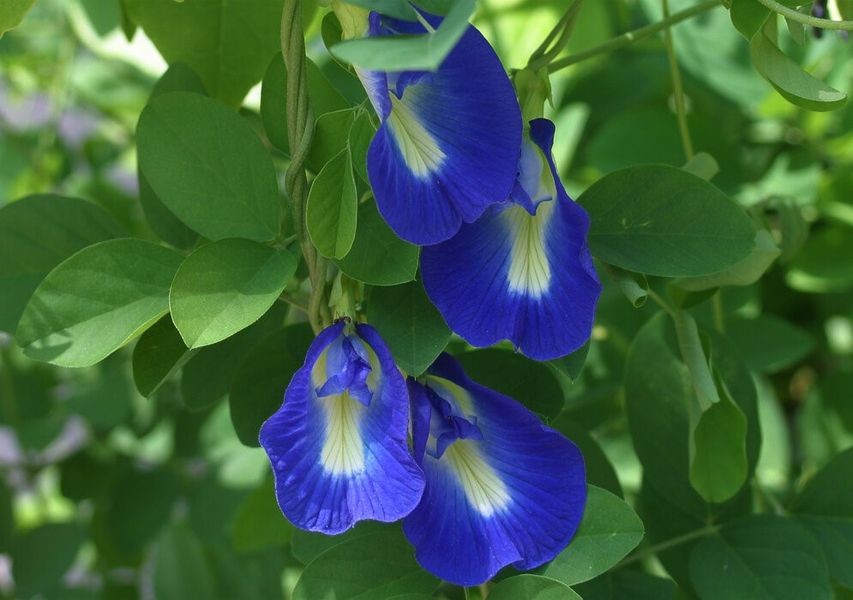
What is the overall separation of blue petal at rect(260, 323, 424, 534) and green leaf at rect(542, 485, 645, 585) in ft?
0.42

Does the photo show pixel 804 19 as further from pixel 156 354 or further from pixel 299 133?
pixel 156 354

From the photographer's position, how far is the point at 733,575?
81cm

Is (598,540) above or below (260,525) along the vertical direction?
above

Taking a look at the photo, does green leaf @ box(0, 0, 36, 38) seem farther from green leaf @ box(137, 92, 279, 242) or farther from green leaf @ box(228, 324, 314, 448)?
green leaf @ box(228, 324, 314, 448)

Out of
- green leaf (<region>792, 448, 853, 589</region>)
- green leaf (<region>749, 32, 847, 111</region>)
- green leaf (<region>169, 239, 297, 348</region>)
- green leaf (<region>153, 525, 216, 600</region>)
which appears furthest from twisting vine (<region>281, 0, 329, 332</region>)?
green leaf (<region>153, 525, 216, 600</region>)

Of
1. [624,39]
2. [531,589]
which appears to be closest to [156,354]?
[531,589]

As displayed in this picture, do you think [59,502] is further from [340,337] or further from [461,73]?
[461,73]

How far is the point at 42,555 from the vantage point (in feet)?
3.96

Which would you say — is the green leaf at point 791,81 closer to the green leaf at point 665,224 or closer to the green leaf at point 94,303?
the green leaf at point 665,224

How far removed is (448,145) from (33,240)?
0.35 metres

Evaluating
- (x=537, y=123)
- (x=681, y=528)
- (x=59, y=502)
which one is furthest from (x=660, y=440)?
(x=59, y=502)

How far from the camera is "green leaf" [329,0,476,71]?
448 mm

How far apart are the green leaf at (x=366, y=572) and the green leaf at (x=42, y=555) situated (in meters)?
0.59

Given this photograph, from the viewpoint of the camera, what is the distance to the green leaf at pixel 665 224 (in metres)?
0.70
